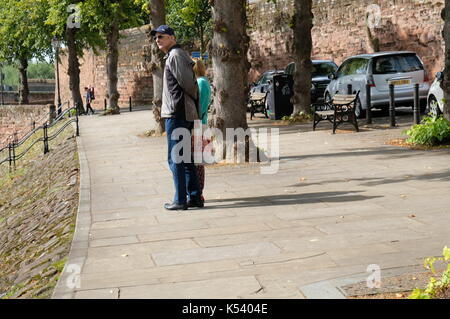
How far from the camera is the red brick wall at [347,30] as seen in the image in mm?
28848

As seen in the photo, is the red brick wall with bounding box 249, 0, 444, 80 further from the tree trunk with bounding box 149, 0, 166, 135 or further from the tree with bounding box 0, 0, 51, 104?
the tree trunk with bounding box 149, 0, 166, 135

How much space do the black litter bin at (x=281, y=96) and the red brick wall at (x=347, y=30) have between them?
7838mm

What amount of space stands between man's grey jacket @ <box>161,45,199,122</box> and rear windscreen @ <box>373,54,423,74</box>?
40.1ft

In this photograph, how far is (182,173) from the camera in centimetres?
852

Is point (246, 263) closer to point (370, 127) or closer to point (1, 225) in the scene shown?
point (1, 225)

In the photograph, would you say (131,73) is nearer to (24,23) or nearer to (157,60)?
(24,23)

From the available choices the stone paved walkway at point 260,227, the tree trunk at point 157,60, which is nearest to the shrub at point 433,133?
the stone paved walkway at point 260,227

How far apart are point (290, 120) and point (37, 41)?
2601 centimetres

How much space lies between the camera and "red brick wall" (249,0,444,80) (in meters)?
28.8

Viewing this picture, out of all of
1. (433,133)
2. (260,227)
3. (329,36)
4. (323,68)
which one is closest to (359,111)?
(323,68)

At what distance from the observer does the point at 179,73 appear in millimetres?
8367

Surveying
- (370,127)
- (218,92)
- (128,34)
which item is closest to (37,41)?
(128,34)

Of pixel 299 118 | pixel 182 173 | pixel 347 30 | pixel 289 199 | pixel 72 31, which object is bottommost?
pixel 289 199

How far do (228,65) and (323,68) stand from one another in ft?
47.6
